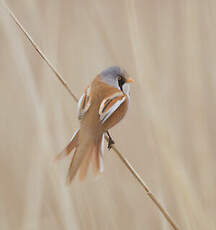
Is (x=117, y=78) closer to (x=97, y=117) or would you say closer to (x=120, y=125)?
(x=97, y=117)

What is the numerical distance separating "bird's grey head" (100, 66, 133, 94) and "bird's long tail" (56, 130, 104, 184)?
0.13 meters

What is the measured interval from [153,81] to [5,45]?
478 mm

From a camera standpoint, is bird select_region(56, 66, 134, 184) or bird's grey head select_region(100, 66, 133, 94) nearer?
bird select_region(56, 66, 134, 184)

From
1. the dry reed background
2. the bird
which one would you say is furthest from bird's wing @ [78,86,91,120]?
the dry reed background

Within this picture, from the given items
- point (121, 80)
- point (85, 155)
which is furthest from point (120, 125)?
point (85, 155)

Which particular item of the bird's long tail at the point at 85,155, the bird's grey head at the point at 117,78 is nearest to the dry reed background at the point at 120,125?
the bird's grey head at the point at 117,78

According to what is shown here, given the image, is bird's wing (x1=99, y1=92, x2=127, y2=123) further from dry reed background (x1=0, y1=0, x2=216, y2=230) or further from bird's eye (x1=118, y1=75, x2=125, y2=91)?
dry reed background (x1=0, y1=0, x2=216, y2=230)

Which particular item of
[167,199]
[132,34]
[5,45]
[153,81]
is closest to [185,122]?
[167,199]

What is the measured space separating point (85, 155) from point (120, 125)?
1.83ft

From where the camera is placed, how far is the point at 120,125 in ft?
4.61

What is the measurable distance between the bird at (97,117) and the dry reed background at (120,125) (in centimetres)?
14

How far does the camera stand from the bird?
856 millimetres

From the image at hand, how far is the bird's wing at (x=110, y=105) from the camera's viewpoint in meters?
0.89

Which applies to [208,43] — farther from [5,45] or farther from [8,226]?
[8,226]
